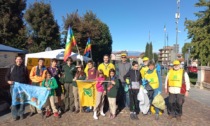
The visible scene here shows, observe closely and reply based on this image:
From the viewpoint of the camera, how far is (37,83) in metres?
8.23

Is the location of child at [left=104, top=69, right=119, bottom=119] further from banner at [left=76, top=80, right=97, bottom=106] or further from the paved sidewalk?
banner at [left=76, top=80, right=97, bottom=106]

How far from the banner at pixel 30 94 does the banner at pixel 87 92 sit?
121cm

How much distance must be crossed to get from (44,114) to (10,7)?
2682cm

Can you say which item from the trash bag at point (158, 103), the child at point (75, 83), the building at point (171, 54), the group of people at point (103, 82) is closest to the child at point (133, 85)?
the group of people at point (103, 82)

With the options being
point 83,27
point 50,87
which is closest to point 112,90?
point 50,87

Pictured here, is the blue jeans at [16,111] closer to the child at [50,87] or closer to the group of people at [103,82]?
the group of people at [103,82]

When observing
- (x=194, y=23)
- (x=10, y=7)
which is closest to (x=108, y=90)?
(x=194, y=23)

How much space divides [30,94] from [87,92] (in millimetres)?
1894

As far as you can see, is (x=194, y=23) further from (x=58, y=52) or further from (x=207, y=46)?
(x=58, y=52)

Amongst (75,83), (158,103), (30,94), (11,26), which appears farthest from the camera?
(11,26)

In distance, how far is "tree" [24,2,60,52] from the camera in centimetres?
3028

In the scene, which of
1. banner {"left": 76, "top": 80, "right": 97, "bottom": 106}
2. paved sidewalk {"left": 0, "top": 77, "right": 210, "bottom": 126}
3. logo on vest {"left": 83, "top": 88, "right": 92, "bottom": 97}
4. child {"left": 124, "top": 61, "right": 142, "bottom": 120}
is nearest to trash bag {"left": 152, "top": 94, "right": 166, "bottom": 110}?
paved sidewalk {"left": 0, "top": 77, "right": 210, "bottom": 126}

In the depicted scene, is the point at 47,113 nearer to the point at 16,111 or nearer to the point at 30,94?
the point at 30,94

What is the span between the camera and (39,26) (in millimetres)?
30516
